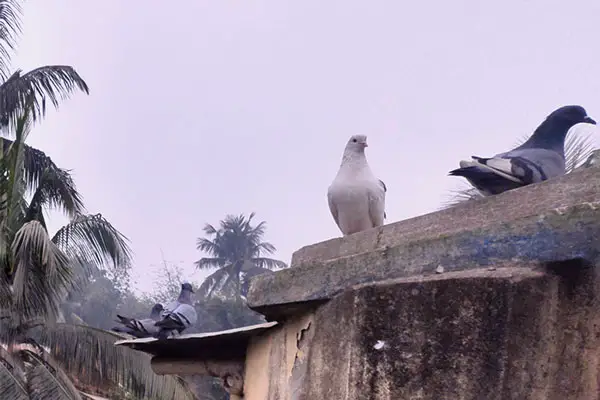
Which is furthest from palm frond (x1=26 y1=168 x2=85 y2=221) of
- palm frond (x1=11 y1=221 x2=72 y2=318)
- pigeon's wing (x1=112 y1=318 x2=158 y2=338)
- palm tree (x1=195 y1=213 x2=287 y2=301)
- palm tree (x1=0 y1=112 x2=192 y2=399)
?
palm tree (x1=195 y1=213 x2=287 y2=301)

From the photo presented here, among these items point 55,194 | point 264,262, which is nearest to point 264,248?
point 264,262

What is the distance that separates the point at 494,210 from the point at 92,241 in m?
10.6

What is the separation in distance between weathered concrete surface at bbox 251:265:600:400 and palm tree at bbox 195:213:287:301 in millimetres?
33047

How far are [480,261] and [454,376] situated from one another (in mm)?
315

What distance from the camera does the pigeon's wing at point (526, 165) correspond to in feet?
7.18

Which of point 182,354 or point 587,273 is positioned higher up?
point 587,273

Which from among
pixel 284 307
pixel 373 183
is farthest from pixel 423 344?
pixel 373 183

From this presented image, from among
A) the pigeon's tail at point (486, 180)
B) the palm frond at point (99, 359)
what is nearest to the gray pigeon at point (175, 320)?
the pigeon's tail at point (486, 180)

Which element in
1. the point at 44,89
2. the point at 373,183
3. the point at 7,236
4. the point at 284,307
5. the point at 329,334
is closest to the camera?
the point at 329,334

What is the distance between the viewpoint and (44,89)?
40.3 ft

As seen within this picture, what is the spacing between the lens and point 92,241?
11.8 m

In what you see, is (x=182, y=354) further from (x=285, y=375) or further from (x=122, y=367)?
(x=122, y=367)

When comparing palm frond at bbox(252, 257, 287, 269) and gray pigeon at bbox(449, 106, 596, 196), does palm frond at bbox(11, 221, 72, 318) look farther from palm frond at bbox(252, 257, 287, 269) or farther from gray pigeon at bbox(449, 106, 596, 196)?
palm frond at bbox(252, 257, 287, 269)

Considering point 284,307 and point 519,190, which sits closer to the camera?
point 519,190
